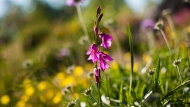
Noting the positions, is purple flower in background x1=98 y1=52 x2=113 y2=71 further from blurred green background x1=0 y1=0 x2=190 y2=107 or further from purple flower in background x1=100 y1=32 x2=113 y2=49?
blurred green background x1=0 y1=0 x2=190 y2=107

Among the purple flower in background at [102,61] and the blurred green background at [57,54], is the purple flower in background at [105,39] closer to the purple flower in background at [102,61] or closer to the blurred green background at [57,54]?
the purple flower in background at [102,61]

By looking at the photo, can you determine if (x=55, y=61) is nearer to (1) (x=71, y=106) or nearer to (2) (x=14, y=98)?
(2) (x=14, y=98)

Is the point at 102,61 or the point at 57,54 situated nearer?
the point at 102,61

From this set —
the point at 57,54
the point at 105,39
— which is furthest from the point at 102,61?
the point at 57,54

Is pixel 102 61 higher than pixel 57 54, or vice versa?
pixel 57 54

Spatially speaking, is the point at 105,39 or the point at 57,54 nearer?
the point at 105,39

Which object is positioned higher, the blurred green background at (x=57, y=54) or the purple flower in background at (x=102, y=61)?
the blurred green background at (x=57, y=54)

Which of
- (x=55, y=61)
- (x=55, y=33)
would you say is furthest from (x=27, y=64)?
(x=55, y=33)

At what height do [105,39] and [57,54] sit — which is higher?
[57,54]

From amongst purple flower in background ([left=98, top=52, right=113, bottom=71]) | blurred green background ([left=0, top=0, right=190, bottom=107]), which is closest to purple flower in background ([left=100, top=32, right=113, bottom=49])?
purple flower in background ([left=98, top=52, right=113, bottom=71])

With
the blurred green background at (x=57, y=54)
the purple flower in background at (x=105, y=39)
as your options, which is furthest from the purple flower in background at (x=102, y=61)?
the blurred green background at (x=57, y=54)

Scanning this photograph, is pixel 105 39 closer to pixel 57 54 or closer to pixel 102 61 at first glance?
pixel 102 61
